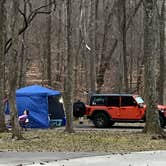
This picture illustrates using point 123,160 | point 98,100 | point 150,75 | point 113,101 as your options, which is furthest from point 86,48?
point 123,160

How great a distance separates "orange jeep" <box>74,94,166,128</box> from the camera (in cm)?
2864

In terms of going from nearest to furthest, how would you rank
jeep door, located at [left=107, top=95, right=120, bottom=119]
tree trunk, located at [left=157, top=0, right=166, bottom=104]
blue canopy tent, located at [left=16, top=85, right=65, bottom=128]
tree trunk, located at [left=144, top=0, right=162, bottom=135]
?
1. tree trunk, located at [left=144, top=0, right=162, bottom=135]
2. blue canopy tent, located at [left=16, top=85, right=65, bottom=128]
3. jeep door, located at [left=107, top=95, right=120, bottom=119]
4. tree trunk, located at [left=157, top=0, right=166, bottom=104]

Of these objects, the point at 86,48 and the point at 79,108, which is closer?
the point at 79,108

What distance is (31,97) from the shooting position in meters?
28.8

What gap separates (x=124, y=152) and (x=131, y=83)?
37.6 metres

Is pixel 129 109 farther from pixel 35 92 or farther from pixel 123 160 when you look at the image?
pixel 123 160

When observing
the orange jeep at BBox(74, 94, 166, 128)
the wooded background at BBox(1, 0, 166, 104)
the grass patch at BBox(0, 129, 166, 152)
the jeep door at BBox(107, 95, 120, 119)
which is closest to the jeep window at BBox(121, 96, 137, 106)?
the orange jeep at BBox(74, 94, 166, 128)

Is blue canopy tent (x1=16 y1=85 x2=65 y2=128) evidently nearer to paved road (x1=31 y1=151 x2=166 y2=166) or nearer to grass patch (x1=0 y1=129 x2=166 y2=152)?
grass patch (x1=0 y1=129 x2=166 y2=152)

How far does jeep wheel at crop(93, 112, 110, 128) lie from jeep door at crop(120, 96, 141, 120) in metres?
0.91

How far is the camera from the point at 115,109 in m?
29.1

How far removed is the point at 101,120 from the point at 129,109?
172 cm

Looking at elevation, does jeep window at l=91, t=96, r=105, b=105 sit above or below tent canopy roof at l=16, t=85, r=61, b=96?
below

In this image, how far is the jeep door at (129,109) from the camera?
2862 cm

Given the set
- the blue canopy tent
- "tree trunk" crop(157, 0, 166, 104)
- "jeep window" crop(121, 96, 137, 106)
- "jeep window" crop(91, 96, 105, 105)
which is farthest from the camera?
"tree trunk" crop(157, 0, 166, 104)
